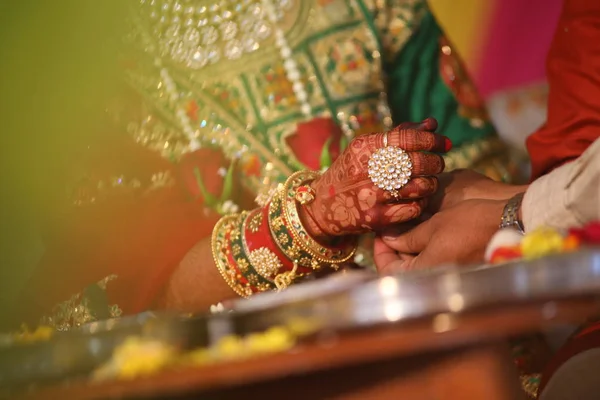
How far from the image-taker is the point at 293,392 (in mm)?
483

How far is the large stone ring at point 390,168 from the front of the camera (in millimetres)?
801

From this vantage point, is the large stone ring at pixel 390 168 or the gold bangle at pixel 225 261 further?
the gold bangle at pixel 225 261

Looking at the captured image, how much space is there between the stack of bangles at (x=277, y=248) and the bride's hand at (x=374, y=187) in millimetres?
40

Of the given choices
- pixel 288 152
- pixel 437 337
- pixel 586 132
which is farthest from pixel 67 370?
pixel 586 132

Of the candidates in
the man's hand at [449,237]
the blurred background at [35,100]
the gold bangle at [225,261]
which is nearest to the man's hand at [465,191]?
the man's hand at [449,237]

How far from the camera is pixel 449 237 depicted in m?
0.83

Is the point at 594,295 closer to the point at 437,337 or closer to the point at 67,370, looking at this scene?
the point at 437,337

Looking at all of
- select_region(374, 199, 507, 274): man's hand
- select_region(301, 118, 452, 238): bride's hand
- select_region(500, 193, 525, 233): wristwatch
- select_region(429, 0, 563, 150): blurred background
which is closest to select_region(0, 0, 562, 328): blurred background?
select_region(301, 118, 452, 238): bride's hand

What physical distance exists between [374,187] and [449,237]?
0.37ft

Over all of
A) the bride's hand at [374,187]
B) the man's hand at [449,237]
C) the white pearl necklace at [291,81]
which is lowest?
the man's hand at [449,237]

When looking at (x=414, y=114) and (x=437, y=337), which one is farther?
(x=414, y=114)

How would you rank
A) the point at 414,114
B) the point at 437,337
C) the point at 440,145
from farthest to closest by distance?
the point at 414,114 < the point at 440,145 < the point at 437,337

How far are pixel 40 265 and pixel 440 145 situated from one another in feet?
2.02

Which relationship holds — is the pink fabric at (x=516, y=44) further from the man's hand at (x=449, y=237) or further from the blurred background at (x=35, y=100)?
the blurred background at (x=35, y=100)
